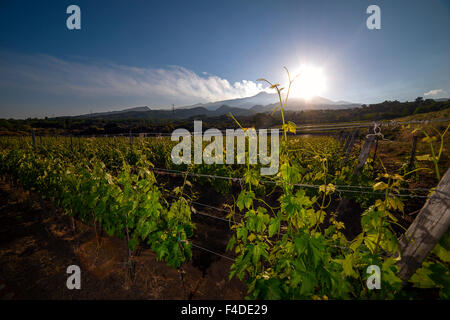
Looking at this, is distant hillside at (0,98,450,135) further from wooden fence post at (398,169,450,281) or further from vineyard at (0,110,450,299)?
wooden fence post at (398,169,450,281)

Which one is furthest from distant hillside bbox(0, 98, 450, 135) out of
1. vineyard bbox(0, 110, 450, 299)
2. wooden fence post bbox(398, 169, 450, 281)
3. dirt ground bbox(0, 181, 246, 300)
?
wooden fence post bbox(398, 169, 450, 281)

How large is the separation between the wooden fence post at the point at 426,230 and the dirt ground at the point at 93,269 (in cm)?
209

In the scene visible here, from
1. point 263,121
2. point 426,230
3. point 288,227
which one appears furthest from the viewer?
point 263,121

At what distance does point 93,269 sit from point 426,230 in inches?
177

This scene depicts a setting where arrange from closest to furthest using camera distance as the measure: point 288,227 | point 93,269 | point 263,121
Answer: point 288,227
point 93,269
point 263,121

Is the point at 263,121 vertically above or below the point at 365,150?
above

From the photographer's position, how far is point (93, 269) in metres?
3.01

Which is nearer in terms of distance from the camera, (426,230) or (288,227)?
(426,230)

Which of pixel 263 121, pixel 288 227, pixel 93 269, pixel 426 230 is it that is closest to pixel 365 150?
pixel 426 230

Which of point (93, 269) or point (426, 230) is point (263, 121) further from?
point (426, 230)

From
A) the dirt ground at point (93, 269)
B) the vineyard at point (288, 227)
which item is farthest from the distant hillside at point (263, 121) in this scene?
the dirt ground at point (93, 269)
